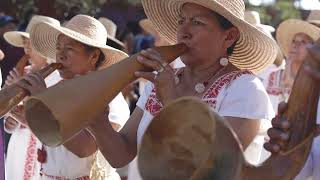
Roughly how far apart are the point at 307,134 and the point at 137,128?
104 cm

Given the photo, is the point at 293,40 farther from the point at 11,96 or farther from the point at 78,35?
the point at 11,96

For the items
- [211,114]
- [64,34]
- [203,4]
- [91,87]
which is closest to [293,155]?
[211,114]

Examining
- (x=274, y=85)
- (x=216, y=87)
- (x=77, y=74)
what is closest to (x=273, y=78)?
(x=274, y=85)

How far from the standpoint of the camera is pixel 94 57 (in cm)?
376

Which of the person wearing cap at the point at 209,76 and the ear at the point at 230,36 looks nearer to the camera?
the person wearing cap at the point at 209,76

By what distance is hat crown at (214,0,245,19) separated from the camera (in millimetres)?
2713

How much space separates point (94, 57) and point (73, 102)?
4.81 ft

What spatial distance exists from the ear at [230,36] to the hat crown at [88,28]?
1.12 m

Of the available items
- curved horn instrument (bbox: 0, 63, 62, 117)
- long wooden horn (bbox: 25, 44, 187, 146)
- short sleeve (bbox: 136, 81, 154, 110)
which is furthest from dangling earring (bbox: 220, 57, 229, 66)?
curved horn instrument (bbox: 0, 63, 62, 117)

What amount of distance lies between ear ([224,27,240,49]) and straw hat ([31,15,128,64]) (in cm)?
101

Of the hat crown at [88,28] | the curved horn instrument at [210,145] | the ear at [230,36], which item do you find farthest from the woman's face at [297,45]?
the curved horn instrument at [210,145]

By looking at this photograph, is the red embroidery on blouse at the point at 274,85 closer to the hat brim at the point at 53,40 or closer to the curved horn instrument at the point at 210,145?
the hat brim at the point at 53,40

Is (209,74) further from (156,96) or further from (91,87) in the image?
(91,87)

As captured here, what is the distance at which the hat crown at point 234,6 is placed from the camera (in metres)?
2.71
